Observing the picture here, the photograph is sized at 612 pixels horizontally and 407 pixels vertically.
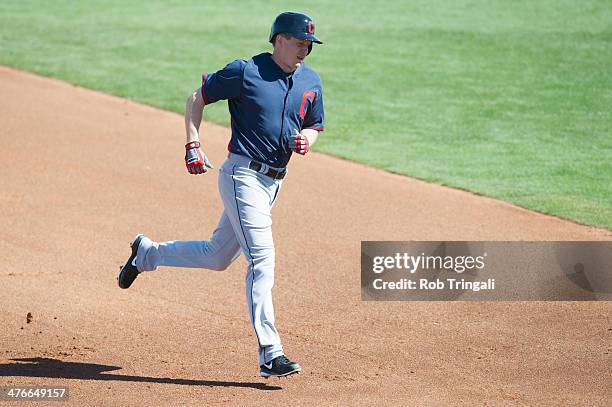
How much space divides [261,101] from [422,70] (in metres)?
10.7

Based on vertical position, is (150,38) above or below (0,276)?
above

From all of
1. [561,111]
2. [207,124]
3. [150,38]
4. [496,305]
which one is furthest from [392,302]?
[150,38]

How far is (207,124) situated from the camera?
1343 cm

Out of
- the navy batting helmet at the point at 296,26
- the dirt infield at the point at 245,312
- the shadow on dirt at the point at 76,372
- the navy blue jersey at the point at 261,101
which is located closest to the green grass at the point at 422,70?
the dirt infield at the point at 245,312

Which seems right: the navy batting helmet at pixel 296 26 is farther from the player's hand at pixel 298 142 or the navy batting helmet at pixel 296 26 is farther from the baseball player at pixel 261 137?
the player's hand at pixel 298 142

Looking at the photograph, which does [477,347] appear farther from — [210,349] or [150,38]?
[150,38]

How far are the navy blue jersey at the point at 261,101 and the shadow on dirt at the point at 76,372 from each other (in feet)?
4.44

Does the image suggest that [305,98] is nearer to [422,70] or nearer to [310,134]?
[310,134]

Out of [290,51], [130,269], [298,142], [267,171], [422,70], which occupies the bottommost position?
[130,269]

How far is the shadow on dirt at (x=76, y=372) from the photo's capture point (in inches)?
236

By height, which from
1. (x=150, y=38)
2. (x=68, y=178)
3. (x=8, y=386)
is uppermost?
(x=150, y=38)

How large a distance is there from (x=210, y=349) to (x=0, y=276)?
2.22m

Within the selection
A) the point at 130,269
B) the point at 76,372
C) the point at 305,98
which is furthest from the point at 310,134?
the point at 76,372

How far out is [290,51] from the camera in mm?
6066
